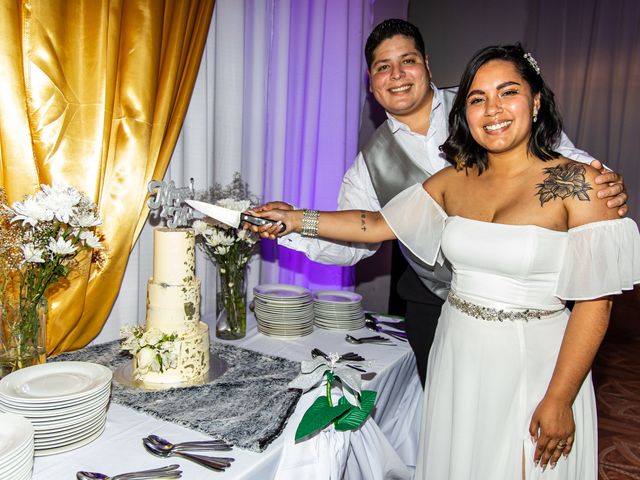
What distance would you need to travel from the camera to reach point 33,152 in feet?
4.56

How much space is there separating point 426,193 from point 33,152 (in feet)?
3.55

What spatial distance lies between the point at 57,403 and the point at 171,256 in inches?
16.9

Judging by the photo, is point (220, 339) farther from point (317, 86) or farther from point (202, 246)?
→ point (317, 86)

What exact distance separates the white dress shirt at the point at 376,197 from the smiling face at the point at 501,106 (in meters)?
0.48

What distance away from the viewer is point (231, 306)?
1.67 m

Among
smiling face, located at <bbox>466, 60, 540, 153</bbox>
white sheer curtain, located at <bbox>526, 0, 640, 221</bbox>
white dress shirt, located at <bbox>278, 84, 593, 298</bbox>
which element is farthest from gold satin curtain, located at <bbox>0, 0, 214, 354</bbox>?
white sheer curtain, located at <bbox>526, 0, 640, 221</bbox>

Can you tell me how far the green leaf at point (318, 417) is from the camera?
1.02 m

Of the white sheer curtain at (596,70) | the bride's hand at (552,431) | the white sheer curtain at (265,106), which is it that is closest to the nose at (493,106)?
the bride's hand at (552,431)

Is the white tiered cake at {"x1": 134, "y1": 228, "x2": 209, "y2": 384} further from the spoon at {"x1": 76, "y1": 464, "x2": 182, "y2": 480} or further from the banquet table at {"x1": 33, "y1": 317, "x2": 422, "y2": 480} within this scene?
the spoon at {"x1": 76, "y1": 464, "x2": 182, "y2": 480}

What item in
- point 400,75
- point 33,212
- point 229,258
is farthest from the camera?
point 400,75

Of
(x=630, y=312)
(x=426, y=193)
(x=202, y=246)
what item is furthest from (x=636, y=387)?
(x=202, y=246)

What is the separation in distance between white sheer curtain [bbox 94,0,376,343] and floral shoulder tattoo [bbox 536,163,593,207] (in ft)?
4.16

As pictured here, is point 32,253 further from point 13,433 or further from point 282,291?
point 282,291

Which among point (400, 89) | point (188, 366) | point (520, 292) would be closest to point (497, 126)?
point (520, 292)
